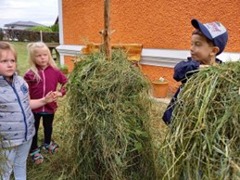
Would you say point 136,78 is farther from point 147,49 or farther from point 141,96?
point 147,49

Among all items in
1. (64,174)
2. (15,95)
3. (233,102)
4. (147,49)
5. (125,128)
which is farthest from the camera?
(147,49)

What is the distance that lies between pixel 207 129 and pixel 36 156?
240 centimetres

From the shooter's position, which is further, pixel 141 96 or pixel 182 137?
pixel 141 96

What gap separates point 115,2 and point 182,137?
18.3 feet

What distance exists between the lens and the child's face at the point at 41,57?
3180 millimetres

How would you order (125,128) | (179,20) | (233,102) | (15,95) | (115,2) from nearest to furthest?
(233,102)
(125,128)
(15,95)
(179,20)
(115,2)

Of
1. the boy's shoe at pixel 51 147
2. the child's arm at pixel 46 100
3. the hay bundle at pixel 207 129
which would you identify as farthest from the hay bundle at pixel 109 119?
the boy's shoe at pixel 51 147

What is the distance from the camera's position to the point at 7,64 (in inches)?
97.2

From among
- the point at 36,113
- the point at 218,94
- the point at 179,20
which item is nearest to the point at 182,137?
the point at 218,94

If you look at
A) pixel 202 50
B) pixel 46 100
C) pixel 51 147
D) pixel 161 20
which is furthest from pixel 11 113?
pixel 161 20

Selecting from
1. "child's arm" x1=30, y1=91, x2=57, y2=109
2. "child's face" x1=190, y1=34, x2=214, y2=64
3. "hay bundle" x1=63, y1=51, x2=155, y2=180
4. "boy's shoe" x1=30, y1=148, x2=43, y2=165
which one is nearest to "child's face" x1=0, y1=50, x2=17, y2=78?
"child's arm" x1=30, y1=91, x2=57, y2=109

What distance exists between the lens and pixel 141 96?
7.70 ft

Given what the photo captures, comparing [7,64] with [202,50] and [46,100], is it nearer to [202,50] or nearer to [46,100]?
[46,100]

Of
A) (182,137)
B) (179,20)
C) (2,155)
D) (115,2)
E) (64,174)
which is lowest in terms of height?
(64,174)
